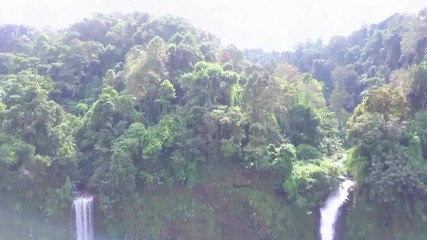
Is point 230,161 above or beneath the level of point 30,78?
beneath

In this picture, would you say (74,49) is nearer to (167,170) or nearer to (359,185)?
(167,170)

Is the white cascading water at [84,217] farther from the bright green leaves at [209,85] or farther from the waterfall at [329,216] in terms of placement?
the waterfall at [329,216]

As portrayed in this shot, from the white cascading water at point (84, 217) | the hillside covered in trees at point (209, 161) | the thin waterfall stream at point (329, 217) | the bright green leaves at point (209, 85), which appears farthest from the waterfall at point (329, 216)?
the white cascading water at point (84, 217)

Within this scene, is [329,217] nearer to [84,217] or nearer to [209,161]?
[209,161]

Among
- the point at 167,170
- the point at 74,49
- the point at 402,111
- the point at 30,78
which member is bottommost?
the point at 167,170

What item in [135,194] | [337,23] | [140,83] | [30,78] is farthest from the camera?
[337,23]

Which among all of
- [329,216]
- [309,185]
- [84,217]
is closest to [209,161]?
[309,185]

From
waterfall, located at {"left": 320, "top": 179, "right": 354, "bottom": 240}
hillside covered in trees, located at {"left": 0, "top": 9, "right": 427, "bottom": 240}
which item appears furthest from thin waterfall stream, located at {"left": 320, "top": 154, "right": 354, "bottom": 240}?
hillside covered in trees, located at {"left": 0, "top": 9, "right": 427, "bottom": 240}

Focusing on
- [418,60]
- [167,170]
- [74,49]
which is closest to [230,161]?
[167,170]
